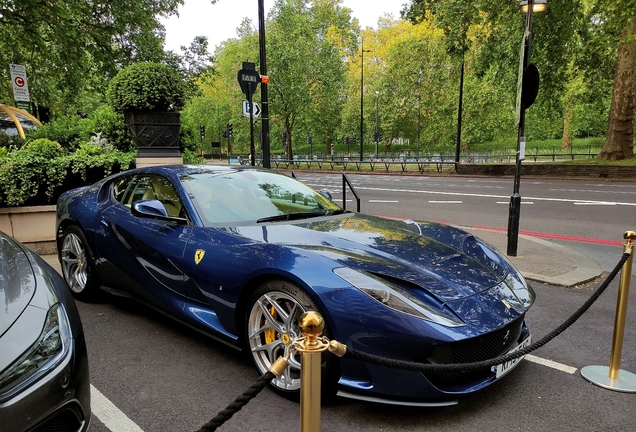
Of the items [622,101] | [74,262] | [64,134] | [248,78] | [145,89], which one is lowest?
[74,262]

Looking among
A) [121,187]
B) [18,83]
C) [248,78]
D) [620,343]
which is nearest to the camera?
[620,343]

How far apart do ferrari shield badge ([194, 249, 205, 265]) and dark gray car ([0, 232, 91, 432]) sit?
37.1 inches

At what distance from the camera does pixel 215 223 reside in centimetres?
328

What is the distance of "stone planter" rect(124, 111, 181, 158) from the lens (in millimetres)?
8328

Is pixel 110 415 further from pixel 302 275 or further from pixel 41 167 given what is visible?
pixel 41 167

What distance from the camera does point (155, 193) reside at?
3.93 m

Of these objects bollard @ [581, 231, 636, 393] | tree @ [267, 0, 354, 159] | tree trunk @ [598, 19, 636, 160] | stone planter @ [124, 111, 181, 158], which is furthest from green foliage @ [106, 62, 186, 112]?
tree @ [267, 0, 354, 159]

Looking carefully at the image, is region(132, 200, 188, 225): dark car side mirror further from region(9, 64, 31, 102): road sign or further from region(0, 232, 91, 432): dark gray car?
region(9, 64, 31, 102): road sign

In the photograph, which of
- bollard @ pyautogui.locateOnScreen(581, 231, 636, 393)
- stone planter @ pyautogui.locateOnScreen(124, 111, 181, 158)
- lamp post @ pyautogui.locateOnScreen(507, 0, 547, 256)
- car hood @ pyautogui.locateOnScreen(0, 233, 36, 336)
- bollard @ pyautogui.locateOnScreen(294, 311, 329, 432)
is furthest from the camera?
stone planter @ pyautogui.locateOnScreen(124, 111, 181, 158)

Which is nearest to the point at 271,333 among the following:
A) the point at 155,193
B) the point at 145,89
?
the point at 155,193

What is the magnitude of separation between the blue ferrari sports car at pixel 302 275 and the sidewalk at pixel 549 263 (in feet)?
6.98

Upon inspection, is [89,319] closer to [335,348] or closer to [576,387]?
[335,348]

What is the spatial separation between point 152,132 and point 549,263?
6.93 m

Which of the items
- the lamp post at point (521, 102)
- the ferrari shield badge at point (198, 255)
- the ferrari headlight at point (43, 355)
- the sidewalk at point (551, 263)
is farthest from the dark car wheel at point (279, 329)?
the lamp post at point (521, 102)
